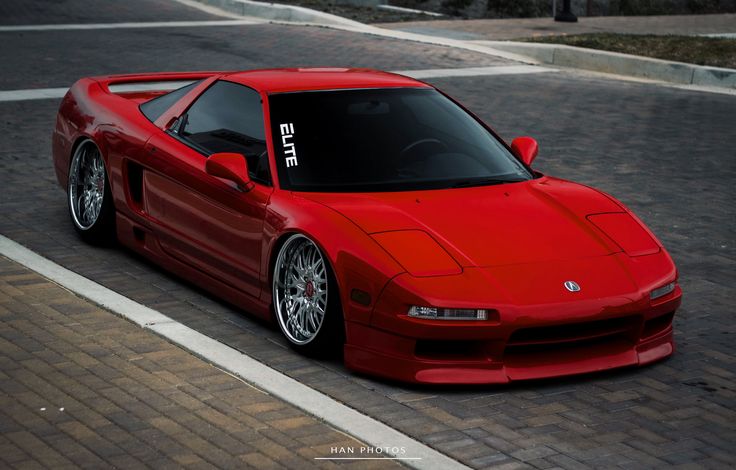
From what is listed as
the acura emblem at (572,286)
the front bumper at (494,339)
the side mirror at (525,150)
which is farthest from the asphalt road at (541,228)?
the side mirror at (525,150)

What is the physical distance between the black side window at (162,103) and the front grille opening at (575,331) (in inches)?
127

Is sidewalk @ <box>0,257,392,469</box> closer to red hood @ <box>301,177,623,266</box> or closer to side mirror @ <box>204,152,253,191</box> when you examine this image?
side mirror @ <box>204,152,253,191</box>

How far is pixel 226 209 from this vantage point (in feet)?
25.2

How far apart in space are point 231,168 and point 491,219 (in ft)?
4.77

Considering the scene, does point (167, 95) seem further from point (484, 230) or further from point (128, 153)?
point (484, 230)

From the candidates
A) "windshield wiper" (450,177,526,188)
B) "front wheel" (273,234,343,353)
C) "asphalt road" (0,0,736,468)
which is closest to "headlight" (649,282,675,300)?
"asphalt road" (0,0,736,468)

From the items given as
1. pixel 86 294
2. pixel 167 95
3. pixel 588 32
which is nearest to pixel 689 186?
pixel 167 95

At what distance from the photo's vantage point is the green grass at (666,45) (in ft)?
63.8

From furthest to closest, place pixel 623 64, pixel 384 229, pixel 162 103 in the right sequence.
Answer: pixel 623 64, pixel 162 103, pixel 384 229

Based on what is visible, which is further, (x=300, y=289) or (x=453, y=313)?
(x=300, y=289)

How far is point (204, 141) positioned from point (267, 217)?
110cm

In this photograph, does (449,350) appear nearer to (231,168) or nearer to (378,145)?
(378,145)

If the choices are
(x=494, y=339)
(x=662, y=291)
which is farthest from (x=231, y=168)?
(x=662, y=291)

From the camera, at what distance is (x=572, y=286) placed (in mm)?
6648
